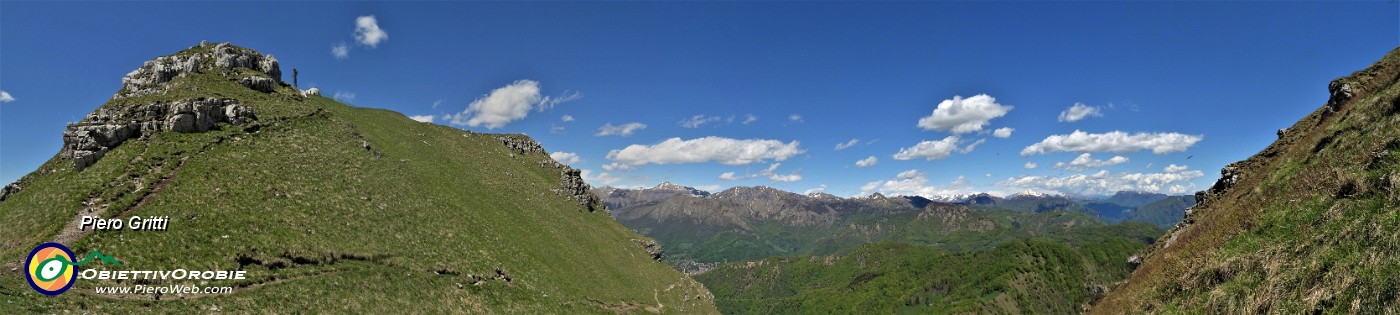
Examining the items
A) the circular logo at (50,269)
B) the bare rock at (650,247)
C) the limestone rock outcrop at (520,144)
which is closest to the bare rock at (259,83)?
Answer: the limestone rock outcrop at (520,144)

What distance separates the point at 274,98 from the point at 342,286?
53.8m

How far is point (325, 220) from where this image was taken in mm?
46062

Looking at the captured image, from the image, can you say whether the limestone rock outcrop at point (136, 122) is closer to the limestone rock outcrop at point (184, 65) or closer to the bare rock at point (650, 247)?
the limestone rock outcrop at point (184, 65)

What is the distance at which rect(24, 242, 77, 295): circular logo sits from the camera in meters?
29.4

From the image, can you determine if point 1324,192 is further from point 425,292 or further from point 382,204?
point 382,204

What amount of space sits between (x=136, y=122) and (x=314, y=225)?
25.1m

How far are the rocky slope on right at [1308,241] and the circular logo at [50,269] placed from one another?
5641 cm

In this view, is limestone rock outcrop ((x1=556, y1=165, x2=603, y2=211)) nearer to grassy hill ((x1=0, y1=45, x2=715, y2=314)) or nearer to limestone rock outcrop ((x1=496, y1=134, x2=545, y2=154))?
limestone rock outcrop ((x1=496, y1=134, x2=545, y2=154))

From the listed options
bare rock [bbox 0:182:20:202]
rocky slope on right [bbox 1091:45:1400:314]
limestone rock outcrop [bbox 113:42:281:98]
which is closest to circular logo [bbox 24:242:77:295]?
bare rock [bbox 0:182:20:202]

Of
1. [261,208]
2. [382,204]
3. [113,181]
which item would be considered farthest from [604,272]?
[113,181]

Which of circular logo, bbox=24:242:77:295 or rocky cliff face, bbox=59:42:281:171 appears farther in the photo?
rocky cliff face, bbox=59:42:281:171

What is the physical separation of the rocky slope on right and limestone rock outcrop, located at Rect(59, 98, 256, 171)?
79.1 metres

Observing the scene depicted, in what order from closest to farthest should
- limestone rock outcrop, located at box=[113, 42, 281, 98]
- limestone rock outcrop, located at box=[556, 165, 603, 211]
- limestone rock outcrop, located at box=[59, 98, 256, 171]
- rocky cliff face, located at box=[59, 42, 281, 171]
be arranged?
limestone rock outcrop, located at box=[59, 98, 256, 171], rocky cliff face, located at box=[59, 42, 281, 171], limestone rock outcrop, located at box=[113, 42, 281, 98], limestone rock outcrop, located at box=[556, 165, 603, 211]

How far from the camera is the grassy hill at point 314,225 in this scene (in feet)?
114
